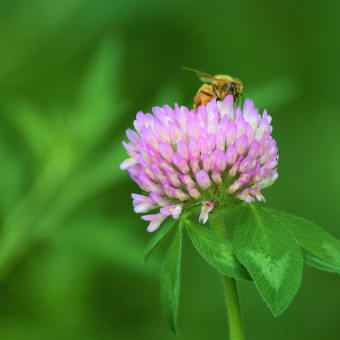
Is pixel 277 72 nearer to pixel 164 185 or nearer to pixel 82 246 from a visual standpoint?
pixel 82 246

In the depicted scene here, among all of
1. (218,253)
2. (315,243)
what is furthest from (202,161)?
(315,243)

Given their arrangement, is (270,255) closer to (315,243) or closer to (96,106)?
(315,243)

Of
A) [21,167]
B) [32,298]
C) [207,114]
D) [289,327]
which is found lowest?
[289,327]

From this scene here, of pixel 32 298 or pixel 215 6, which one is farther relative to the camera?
pixel 215 6

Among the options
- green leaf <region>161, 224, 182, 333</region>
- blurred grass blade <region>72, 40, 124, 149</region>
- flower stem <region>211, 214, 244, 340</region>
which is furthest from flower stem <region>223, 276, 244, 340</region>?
blurred grass blade <region>72, 40, 124, 149</region>

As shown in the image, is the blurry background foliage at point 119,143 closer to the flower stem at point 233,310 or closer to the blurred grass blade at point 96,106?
the blurred grass blade at point 96,106

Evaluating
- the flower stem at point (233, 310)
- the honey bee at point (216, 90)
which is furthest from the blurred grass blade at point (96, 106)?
the flower stem at point (233, 310)

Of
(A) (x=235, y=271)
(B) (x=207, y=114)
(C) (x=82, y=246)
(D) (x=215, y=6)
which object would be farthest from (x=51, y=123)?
(D) (x=215, y=6)
